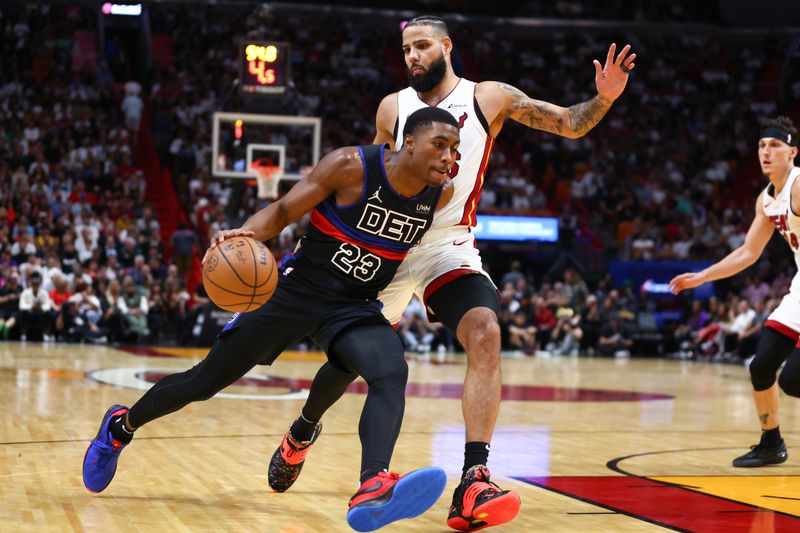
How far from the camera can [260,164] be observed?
16.8m

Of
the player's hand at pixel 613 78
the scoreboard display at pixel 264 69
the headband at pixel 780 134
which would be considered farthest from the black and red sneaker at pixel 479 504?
the scoreboard display at pixel 264 69

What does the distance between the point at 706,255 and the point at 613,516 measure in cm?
1882

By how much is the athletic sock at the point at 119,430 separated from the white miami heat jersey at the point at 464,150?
173 centimetres

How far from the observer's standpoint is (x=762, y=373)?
6836 millimetres

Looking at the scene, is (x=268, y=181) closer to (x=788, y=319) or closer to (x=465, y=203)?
(x=788, y=319)

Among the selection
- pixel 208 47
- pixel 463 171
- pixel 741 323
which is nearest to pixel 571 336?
pixel 741 323

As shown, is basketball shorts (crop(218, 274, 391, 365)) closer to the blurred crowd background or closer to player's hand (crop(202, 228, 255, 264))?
player's hand (crop(202, 228, 255, 264))

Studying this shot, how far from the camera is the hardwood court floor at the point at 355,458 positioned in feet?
15.2

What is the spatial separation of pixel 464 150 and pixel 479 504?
185cm

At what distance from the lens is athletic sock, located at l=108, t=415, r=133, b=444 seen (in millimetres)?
→ 4988

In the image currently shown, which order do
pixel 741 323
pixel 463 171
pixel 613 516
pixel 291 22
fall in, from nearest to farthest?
pixel 613 516, pixel 463 171, pixel 741 323, pixel 291 22

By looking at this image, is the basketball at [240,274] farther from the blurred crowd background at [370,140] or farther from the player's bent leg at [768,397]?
the blurred crowd background at [370,140]

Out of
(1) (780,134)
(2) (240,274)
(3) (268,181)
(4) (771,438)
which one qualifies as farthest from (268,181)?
(2) (240,274)

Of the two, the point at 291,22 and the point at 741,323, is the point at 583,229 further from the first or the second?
the point at 291,22
